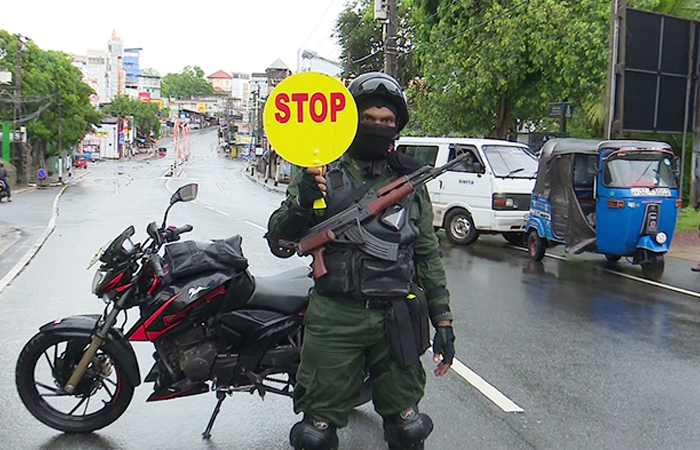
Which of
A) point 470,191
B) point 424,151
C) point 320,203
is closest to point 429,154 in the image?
point 424,151

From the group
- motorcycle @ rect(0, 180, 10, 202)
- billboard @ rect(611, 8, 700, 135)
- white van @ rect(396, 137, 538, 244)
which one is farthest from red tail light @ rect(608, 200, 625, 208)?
motorcycle @ rect(0, 180, 10, 202)

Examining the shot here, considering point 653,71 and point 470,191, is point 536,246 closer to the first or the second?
point 470,191

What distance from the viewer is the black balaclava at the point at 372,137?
10.3 feet

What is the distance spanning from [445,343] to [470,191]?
10040 mm

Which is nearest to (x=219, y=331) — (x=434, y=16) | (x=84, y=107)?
(x=434, y=16)

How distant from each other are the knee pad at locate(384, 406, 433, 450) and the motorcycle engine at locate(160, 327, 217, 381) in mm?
1203

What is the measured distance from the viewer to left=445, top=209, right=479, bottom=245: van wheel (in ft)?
43.2

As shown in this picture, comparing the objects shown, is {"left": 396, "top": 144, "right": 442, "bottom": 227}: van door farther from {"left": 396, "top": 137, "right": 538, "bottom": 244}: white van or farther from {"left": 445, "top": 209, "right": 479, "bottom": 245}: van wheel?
{"left": 445, "top": 209, "right": 479, "bottom": 245}: van wheel

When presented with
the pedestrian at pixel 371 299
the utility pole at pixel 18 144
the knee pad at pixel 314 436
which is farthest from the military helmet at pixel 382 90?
the utility pole at pixel 18 144

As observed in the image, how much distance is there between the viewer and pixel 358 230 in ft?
9.96

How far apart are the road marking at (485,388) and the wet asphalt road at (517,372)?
0.17ft

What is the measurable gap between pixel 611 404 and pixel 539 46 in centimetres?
1536

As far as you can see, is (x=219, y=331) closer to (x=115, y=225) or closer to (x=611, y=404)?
(x=611, y=404)

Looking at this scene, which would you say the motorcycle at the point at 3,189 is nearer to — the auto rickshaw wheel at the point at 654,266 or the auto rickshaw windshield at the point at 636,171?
the auto rickshaw windshield at the point at 636,171
